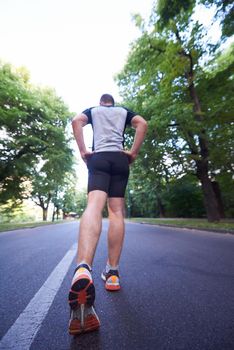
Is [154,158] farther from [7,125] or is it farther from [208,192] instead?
[7,125]

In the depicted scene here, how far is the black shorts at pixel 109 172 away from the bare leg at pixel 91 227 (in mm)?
92

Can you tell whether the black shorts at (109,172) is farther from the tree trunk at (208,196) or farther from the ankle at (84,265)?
the tree trunk at (208,196)

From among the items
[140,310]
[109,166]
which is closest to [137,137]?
[109,166]

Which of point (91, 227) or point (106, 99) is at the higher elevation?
point (106, 99)

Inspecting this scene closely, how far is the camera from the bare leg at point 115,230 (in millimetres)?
2465

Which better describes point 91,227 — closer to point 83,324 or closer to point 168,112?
point 83,324

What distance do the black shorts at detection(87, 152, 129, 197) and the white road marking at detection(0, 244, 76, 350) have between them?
101 centimetres

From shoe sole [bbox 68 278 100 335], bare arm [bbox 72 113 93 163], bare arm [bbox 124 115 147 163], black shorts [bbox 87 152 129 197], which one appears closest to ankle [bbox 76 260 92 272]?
shoe sole [bbox 68 278 100 335]

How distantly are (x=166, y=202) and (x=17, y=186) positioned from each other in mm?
17620

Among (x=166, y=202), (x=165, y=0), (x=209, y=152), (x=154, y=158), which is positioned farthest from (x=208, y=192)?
(x=166, y=202)

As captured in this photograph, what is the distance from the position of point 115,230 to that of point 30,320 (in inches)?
40.9

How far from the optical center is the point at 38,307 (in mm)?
2012

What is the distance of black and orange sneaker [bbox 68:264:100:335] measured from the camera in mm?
1460

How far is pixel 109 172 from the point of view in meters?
2.38
